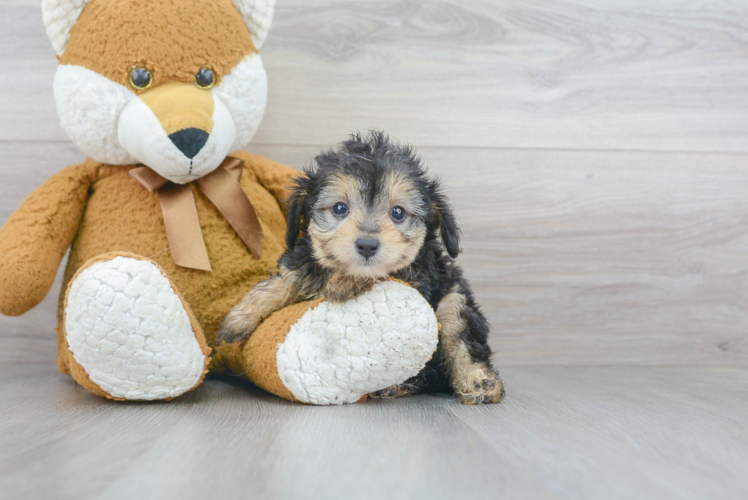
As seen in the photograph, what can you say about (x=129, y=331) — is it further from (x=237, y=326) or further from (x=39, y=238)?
(x=39, y=238)

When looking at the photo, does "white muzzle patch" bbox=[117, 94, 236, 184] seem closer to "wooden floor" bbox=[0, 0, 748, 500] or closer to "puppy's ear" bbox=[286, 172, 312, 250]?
"puppy's ear" bbox=[286, 172, 312, 250]

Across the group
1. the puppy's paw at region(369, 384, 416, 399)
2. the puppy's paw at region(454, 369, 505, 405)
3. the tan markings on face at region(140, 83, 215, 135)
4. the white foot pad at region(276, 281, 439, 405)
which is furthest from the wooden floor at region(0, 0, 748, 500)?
the tan markings on face at region(140, 83, 215, 135)

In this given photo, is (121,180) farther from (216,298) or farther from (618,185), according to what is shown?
(618,185)

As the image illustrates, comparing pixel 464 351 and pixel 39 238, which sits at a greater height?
pixel 39 238

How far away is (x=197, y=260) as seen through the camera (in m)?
1.55

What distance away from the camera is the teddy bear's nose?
55.9 inches

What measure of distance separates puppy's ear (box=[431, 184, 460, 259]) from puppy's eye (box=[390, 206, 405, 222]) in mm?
117

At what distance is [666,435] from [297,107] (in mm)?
1479

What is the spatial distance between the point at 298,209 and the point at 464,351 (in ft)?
1.83

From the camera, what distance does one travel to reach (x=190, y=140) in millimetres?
1429

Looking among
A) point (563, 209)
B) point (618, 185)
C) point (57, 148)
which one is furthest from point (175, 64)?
point (618, 185)

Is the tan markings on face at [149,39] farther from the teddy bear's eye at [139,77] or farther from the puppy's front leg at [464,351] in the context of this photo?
the puppy's front leg at [464,351]

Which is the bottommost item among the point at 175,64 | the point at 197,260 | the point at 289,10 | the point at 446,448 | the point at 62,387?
the point at 62,387

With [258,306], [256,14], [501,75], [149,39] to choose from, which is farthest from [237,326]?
[501,75]
